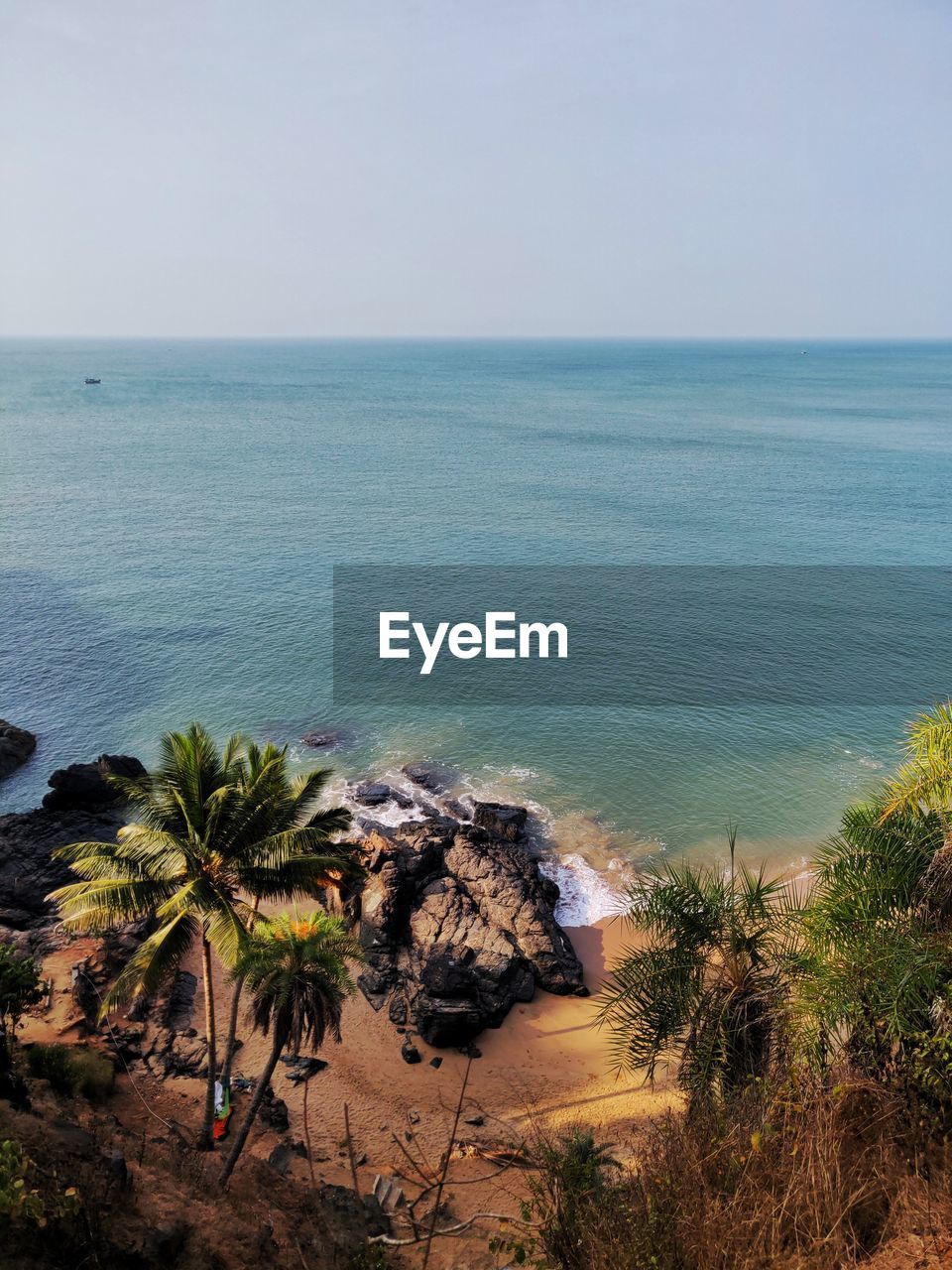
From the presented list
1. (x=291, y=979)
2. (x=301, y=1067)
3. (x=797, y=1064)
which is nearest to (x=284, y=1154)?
(x=301, y=1067)

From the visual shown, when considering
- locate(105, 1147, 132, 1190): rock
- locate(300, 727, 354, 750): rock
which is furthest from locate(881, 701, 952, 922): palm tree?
locate(300, 727, 354, 750): rock

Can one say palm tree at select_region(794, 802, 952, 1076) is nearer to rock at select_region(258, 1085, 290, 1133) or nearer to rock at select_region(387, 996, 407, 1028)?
rock at select_region(258, 1085, 290, 1133)

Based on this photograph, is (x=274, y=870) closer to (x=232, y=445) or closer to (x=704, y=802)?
(x=704, y=802)

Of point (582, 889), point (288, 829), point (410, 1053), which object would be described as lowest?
point (410, 1053)

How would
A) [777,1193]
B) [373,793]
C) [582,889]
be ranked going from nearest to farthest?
[777,1193], [582,889], [373,793]

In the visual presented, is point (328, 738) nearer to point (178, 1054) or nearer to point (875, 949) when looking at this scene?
point (178, 1054)

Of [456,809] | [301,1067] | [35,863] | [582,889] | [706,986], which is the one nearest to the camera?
[706,986]
